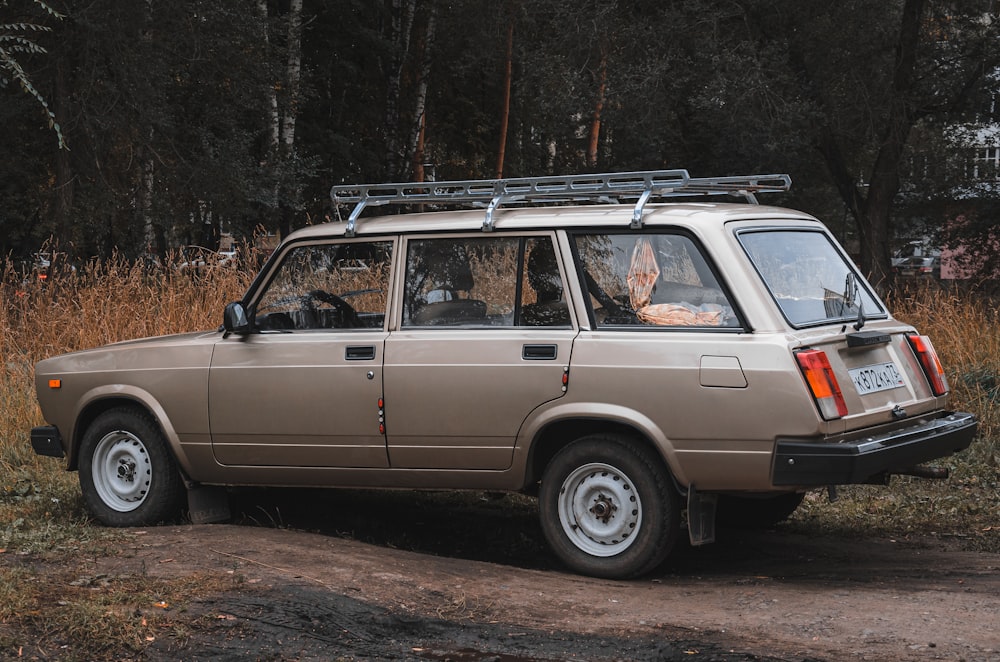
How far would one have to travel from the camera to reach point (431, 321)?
21.3 ft

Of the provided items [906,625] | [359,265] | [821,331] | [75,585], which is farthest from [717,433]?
[75,585]

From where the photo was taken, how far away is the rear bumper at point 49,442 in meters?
7.55

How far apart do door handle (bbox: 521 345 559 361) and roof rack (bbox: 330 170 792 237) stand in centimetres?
70

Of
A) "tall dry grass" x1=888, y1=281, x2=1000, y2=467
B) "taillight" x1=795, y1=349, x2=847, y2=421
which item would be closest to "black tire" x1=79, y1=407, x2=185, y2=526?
"taillight" x1=795, y1=349, x2=847, y2=421

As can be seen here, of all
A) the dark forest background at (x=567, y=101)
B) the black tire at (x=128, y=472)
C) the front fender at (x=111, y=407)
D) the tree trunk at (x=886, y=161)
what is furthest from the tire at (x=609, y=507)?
the tree trunk at (x=886, y=161)

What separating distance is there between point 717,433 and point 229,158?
16673mm

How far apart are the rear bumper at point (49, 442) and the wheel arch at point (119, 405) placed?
7 centimetres

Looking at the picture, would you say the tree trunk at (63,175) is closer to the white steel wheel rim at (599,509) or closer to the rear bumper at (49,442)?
the rear bumper at (49,442)

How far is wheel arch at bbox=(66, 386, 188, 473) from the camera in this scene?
714 centimetres

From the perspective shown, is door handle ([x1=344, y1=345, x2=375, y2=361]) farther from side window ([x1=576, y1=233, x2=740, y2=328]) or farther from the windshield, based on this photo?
the windshield

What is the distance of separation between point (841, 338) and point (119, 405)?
14.0 feet

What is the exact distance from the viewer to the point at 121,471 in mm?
7434

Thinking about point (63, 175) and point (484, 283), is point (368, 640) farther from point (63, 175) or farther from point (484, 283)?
point (63, 175)

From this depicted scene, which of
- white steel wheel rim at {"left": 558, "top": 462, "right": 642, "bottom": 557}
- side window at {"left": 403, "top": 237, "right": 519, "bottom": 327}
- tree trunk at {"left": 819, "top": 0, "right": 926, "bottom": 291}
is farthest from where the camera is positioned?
tree trunk at {"left": 819, "top": 0, "right": 926, "bottom": 291}
